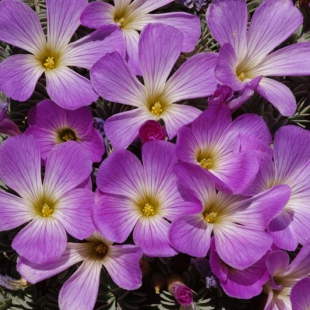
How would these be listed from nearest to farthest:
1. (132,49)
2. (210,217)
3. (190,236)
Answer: (190,236), (210,217), (132,49)

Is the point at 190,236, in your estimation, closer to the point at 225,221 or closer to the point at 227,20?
Result: the point at 225,221

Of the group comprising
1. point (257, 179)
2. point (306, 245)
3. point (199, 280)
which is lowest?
point (199, 280)

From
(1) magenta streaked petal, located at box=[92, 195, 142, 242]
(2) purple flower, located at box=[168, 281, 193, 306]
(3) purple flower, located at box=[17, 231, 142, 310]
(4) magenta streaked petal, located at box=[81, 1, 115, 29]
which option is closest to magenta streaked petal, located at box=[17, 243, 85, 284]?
(3) purple flower, located at box=[17, 231, 142, 310]

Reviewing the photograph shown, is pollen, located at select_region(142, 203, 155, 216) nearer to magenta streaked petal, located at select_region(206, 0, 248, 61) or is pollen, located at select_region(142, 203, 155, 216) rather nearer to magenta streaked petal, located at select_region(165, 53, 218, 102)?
magenta streaked petal, located at select_region(165, 53, 218, 102)

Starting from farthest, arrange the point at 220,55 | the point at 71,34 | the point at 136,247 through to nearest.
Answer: the point at 71,34, the point at 220,55, the point at 136,247

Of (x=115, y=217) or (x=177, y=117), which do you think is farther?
(x=177, y=117)

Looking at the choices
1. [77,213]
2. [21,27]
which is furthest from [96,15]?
[77,213]

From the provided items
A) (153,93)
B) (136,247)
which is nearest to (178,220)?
(136,247)

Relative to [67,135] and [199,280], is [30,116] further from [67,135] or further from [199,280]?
[199,280]
